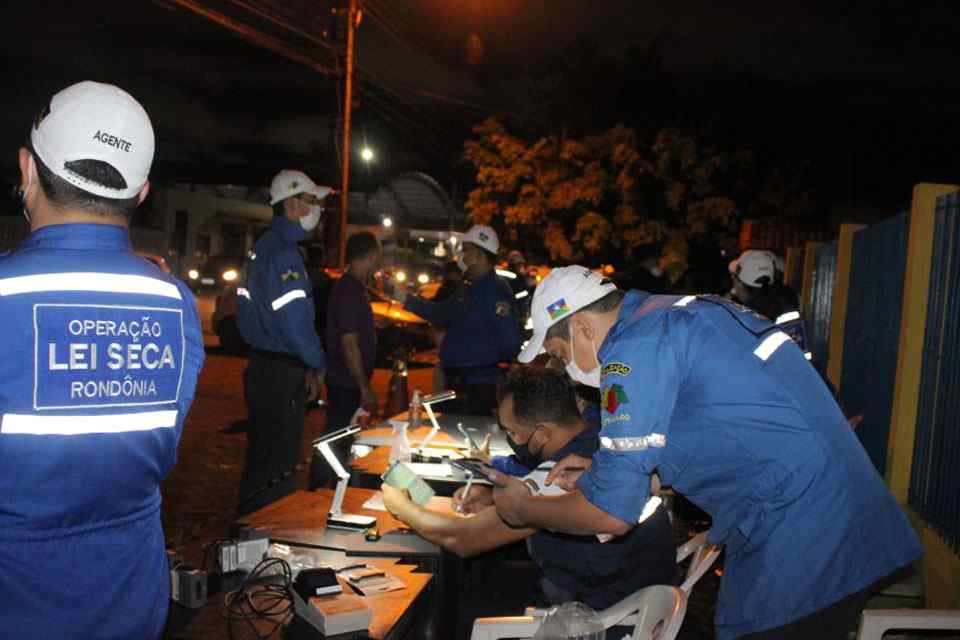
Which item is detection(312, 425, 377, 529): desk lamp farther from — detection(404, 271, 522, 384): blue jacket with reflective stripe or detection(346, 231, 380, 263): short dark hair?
detection(404, 271, 522, 384): blue jacket with reflective stripe

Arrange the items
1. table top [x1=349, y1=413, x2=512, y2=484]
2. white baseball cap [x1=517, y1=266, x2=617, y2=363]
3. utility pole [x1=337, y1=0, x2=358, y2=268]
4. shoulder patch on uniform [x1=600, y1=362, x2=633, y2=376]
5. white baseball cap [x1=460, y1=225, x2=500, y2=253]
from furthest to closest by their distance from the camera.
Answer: utility pole [x1=337, y1=0, x2=358, y2=268]
white baseball cap [x1=460, y1=225, x2=500, y2=253]
table top [x1=349, y1=413, x2=512, y2=484]
white baseball cap [x1=517, y1=266, x2=617, y2=363]
shoulder patch on uniform [x1=600, y1=362, x2=633, y2=376]

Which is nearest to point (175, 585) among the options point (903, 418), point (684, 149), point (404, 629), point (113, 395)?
point (404, 629)

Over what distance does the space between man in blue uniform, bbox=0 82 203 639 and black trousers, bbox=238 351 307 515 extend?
3.15m

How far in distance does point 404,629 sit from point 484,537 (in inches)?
33.9

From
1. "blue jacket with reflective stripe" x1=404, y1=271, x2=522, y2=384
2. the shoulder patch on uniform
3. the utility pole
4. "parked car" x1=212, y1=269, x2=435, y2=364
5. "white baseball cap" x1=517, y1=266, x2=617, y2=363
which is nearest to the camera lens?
the shoulder patch on uniform

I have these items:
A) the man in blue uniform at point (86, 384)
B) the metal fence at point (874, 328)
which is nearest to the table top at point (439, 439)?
the man in blue uniform at point (86, 384)

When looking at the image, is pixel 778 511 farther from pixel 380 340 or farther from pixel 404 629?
pixel 380 340

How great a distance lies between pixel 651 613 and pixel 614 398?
34.7 inches

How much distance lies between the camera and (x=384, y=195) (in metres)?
46.7

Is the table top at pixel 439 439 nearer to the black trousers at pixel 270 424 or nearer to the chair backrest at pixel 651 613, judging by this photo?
the black trousers at pixel 270 424

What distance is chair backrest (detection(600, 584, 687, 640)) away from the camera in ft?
8.80

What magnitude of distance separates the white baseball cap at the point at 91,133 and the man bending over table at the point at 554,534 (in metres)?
1.93

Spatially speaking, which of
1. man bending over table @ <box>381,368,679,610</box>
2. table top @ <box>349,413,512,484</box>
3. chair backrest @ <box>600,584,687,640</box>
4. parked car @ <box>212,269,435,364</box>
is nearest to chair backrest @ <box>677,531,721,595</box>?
man bending over table @ <box>381,368,679,610</box>

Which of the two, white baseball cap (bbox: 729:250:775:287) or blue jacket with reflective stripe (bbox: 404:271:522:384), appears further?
blue jacket with reflective stripe (bbox: 404:271:522:384)
